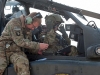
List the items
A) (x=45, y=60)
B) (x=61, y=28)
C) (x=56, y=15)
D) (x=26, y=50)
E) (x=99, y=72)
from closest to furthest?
(x=99, y=72), (x=45, y=60), (x=26, y=50), (x=56, y=15), (x=61, y=28)

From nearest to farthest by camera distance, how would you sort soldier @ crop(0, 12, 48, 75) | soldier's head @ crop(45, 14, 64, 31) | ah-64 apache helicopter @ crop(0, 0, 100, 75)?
1. ah-64 apache helicopter @ crop(0, 0, 100, 75)
2. soldier @ crop(0, 12, 48, 75)
3. soldier's head @ crop(45, 14, 64, 31)

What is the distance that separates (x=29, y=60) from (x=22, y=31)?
0.48m

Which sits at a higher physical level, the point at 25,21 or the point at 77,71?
the point at 25,21

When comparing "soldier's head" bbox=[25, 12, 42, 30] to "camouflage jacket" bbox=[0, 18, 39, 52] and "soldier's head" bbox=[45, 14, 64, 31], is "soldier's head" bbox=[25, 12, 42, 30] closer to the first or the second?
"camouflage jacket" bbox=[0, 18, 39, 52]

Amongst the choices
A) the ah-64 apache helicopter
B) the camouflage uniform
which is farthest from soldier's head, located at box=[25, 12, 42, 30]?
the ah-64 apache helicopter

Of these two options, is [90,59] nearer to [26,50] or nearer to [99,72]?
[99,72]

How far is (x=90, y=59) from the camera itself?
396 cm

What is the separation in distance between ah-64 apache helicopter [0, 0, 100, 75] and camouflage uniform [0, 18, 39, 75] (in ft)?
0.38

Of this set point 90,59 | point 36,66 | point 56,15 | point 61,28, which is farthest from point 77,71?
point 61,28

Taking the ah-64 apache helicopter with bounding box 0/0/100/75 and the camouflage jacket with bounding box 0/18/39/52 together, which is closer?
the ah-64 apache helicopter with bounding box 0/0/100/75

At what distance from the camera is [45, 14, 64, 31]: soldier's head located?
194 inches

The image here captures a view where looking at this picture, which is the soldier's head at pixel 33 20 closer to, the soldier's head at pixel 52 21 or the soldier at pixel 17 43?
the soldier at pixel 17 43

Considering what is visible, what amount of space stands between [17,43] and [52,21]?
115 cm

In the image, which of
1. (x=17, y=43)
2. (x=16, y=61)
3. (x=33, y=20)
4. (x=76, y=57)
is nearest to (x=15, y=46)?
(x=17, y=43)
